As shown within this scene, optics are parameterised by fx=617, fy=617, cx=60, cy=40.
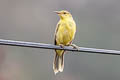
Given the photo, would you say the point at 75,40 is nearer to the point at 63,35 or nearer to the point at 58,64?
the point at 58,64

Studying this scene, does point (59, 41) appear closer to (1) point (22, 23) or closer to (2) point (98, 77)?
(2) point (98, 77)

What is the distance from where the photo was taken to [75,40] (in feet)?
81.7

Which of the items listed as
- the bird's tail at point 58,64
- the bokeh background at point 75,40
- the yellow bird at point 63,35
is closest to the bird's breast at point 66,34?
the yellow bird at point 63,35

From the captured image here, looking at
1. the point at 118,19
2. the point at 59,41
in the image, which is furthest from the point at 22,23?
the point at 59,41

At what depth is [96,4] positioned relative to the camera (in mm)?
30484

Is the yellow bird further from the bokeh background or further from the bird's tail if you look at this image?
the bokeh background

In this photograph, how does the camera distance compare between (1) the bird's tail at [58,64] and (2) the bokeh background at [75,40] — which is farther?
(2) the bokeh background at [75,40]

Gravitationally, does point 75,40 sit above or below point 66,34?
below

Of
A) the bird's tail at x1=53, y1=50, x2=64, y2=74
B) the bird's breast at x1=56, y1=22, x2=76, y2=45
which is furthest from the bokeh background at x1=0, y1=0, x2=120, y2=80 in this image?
the bird's breast at x1=56, y1=22, x2=76, y2=45

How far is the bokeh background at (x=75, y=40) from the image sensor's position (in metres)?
24.8

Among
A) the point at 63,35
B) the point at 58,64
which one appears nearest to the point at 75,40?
the point at 58,64

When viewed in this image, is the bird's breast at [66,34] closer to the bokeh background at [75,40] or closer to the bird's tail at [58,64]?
the bird's tail at [58,64]

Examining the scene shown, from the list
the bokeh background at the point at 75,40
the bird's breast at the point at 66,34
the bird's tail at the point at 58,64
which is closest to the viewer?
the bird's breast at the point at 66,34

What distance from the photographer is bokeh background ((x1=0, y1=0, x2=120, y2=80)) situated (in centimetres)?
2478
